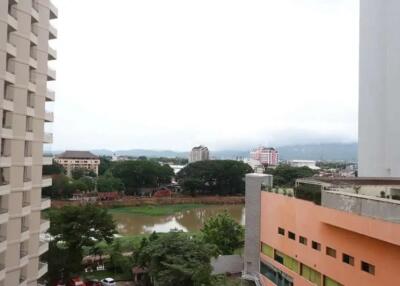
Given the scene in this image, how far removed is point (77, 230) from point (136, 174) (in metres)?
36.1

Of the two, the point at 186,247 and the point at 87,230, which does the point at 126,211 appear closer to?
the point at 87,230

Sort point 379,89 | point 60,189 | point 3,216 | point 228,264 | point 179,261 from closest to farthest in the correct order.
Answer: point 3,216 < point 179,261 < point 228,264 < point 379,89 < point 60,189

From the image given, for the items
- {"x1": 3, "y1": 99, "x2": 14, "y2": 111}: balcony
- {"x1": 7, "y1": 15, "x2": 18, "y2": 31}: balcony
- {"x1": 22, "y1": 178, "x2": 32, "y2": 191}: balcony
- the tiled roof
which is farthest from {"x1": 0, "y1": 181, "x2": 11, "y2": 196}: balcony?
the tiled roof

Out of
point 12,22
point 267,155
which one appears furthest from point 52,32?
point 267,155

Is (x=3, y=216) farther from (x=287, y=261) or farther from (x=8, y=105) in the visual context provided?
(x=287, y=261)

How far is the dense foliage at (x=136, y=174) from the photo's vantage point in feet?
172

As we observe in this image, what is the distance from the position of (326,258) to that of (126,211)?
104 feet

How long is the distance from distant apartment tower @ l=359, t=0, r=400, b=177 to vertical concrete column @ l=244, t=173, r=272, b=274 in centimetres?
846

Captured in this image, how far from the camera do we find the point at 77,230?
55.4 ft

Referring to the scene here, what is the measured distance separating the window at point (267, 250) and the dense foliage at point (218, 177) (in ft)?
120

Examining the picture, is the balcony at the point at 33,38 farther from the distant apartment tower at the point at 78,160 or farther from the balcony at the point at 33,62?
the distant apartment tower at the point at 78,160

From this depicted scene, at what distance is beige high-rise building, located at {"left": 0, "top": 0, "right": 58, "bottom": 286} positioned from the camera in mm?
10641

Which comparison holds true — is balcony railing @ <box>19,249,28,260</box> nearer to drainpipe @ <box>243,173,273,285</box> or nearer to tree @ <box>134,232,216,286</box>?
tree @ <box>134,232,216,286</box>

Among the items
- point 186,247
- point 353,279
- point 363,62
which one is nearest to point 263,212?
point 186,247
